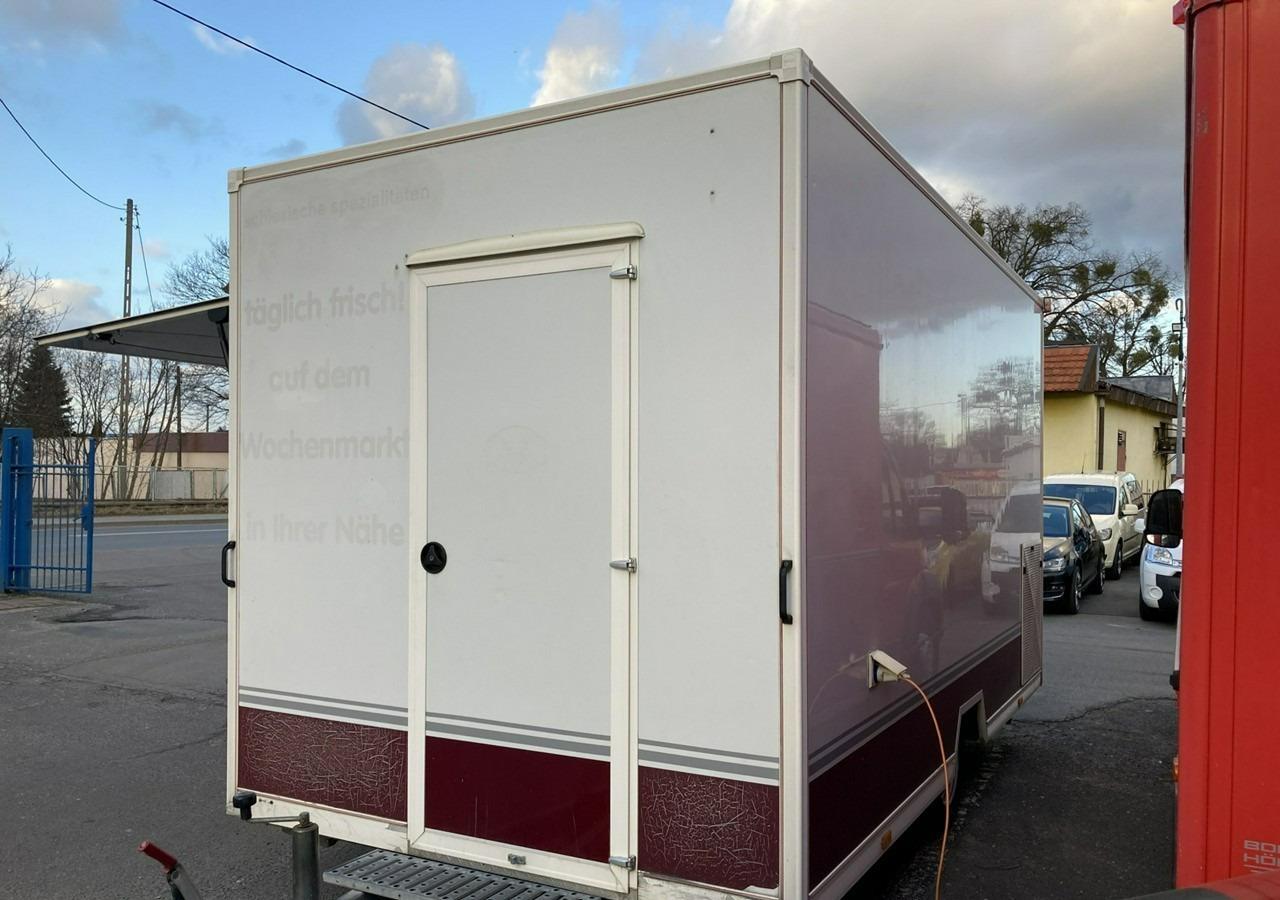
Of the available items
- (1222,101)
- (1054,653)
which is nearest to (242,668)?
(1222,101)

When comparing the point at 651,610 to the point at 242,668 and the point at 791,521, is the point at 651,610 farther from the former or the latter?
the point at 242,668

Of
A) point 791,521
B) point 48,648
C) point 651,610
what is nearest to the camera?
point 791,521

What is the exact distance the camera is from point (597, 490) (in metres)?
3.23

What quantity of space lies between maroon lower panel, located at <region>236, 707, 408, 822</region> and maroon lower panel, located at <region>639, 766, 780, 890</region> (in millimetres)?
1003

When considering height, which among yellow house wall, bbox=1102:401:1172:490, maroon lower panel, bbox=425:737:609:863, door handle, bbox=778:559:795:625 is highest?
yellow house wall, bbox=1102:401:1172:490

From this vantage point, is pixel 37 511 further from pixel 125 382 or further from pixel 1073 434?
pixel 125 382

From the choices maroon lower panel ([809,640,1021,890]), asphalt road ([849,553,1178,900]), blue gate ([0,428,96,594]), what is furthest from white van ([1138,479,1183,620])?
blue gate ([0,428,96,594])

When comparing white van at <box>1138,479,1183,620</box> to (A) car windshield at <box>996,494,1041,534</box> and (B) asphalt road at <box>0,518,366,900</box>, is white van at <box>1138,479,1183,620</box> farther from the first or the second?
(B) asphalt road at <box>0,518,366,900</box>

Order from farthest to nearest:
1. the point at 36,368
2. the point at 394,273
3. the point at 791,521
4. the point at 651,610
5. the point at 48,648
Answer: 1. the point at 36,368
2. the point at 48,648
3. the point at 394,273
4. the point at 651,610
5. the point at 791,521

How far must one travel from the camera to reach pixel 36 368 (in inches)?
1350

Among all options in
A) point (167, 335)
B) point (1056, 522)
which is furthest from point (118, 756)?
point (1056, 522)

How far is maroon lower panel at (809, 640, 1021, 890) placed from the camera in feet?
10.2

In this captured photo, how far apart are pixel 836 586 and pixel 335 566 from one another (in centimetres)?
188

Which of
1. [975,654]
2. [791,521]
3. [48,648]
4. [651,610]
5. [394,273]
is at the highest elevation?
[394,273]
